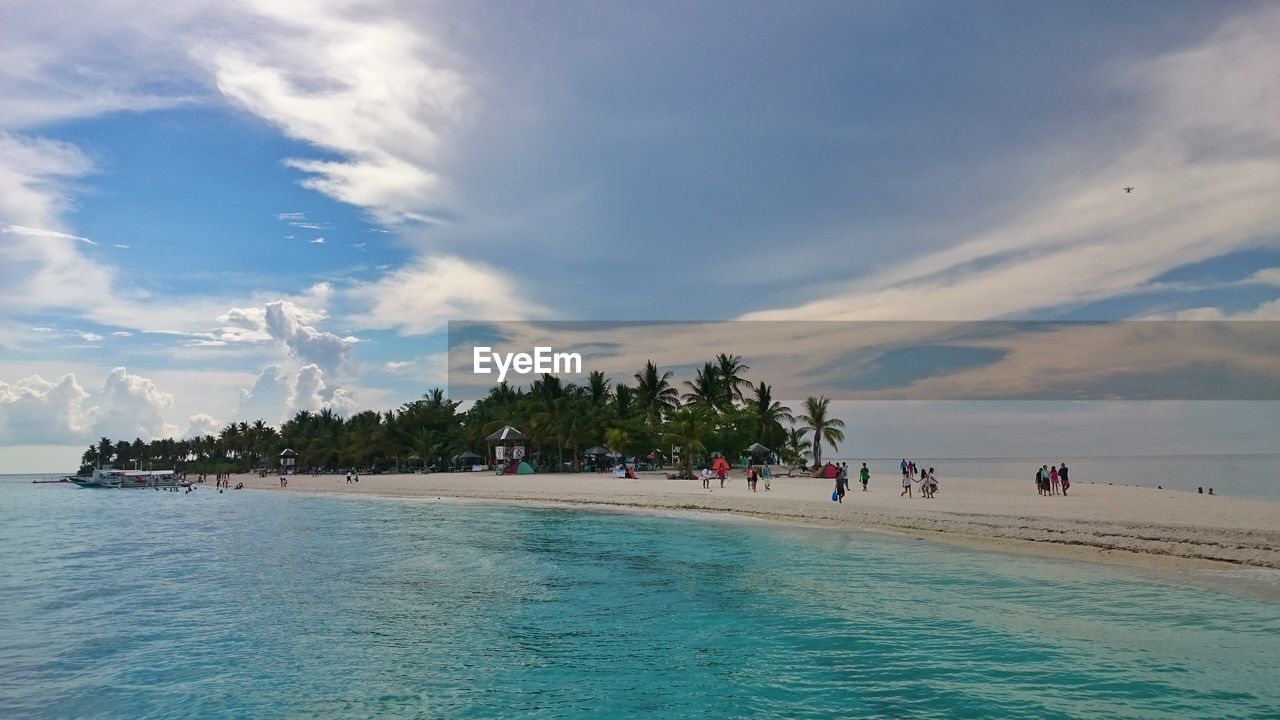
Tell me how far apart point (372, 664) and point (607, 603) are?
5129 millimetres

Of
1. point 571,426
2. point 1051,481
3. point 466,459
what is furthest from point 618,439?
point 1051,481

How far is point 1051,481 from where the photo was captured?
33094mm

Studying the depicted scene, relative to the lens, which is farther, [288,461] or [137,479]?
[288,461]

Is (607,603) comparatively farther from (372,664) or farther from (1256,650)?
(1256,650)

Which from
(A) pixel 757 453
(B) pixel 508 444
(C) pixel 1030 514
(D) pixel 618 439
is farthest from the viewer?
(B) pixel 508 444

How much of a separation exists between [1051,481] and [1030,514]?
11.9 metres

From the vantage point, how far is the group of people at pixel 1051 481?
30922mm

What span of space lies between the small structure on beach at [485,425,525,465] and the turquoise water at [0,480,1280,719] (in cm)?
4493

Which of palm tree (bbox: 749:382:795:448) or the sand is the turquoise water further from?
palm tree (bbox: 749:382:795:448)

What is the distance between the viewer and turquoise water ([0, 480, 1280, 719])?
9.08m

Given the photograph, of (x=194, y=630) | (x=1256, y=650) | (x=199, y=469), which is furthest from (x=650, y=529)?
(x=199, y=469)

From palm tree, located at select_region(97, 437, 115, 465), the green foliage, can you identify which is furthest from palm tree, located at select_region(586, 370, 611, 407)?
palm tree, located at select_region(97, 437, 115, 465)

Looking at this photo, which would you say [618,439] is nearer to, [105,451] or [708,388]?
[708,388]

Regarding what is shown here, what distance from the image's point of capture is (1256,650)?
1011 cm
